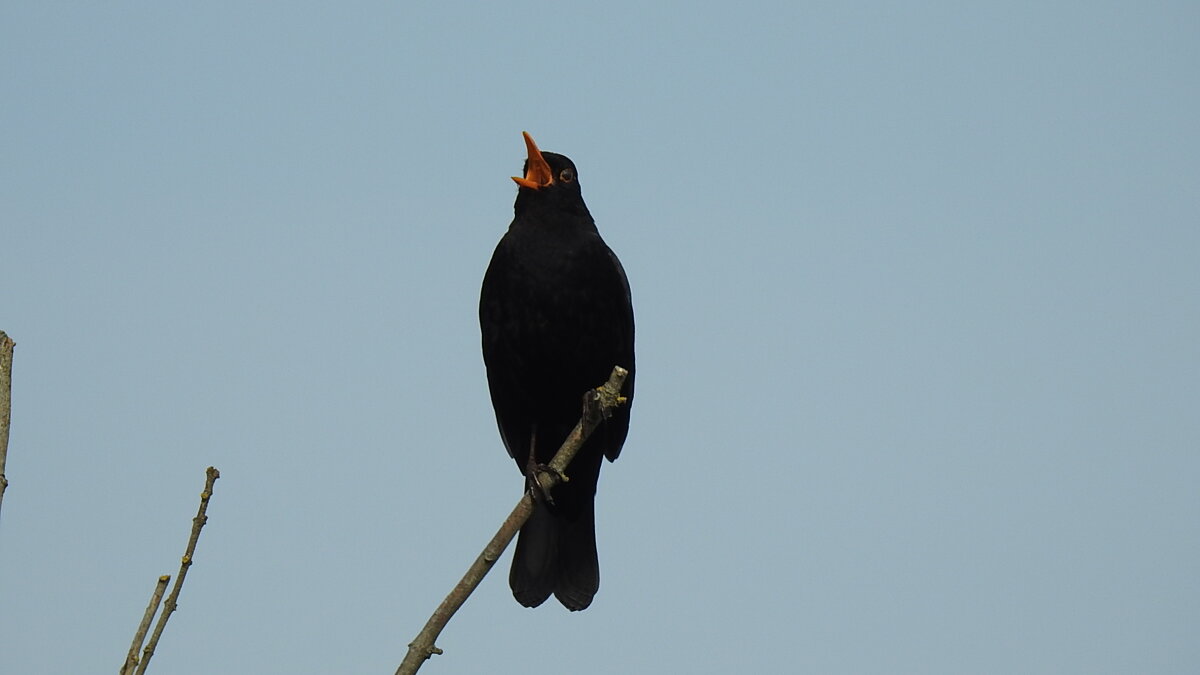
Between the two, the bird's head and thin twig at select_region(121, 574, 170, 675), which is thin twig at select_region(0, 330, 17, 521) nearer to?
thin twig at select_region(121, 574, 170, 675)

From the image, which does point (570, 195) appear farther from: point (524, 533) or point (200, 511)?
point (200, 511)

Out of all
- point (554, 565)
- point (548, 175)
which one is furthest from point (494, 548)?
point (548, 175)

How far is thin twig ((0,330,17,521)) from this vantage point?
2.40 metres

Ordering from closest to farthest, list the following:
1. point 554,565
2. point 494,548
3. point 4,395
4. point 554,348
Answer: point 4,395 → point 494,548 → point 554,348 → point 554,565

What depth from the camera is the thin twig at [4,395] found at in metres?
2.40

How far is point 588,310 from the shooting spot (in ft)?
19.2

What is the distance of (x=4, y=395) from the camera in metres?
2.44

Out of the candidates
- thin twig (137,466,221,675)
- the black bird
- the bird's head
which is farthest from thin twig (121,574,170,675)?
the bird's head

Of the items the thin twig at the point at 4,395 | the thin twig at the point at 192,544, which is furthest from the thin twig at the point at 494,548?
the thin twig at the point at 4,395

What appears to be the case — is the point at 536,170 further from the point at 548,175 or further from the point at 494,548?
the point at 494,548

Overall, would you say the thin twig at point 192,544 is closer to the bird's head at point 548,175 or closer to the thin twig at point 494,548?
the thin twig at point 494,548

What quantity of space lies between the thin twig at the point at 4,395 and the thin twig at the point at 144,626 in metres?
A: 0.35

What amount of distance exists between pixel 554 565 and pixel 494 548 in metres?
2.51

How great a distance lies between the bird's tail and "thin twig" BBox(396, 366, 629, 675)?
72cm
